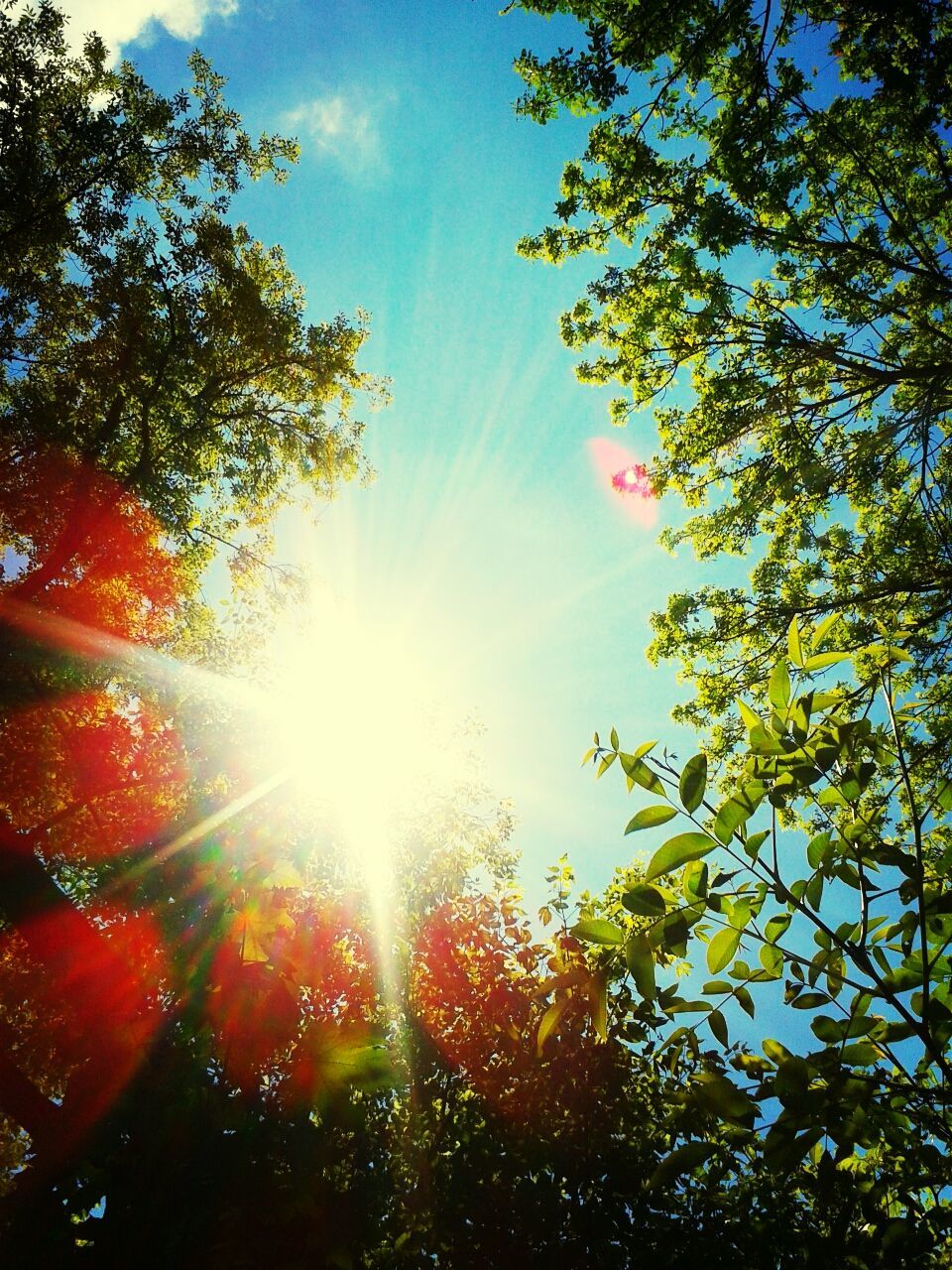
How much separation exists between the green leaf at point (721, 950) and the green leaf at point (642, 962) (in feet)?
0.84

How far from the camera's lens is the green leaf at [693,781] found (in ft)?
4.02

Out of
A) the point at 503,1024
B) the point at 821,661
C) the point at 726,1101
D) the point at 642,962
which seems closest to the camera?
the point at 642,962

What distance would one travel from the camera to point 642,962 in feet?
3.43

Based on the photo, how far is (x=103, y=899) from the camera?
587 centimetres

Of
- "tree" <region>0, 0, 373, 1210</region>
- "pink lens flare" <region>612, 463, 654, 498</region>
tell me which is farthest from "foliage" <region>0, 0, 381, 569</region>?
"pink lens flare" <region>612, 463, 654, 498</region>

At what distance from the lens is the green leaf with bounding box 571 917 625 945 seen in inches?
45.2

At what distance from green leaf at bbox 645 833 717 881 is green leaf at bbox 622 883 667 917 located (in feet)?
0.15

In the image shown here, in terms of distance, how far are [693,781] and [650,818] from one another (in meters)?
0.14

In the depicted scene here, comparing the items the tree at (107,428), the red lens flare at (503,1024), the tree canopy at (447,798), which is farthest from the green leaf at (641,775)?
the tree at (107,428)

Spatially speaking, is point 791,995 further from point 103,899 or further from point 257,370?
point 257,370

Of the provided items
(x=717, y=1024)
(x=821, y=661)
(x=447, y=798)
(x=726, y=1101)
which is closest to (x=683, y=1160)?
(x=726, y=1101)

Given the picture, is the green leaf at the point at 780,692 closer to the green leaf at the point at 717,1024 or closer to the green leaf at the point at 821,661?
the green leaf at the point at 821,661

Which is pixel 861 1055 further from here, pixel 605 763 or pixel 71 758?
pixel 71 758

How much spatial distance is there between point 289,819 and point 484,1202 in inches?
214
